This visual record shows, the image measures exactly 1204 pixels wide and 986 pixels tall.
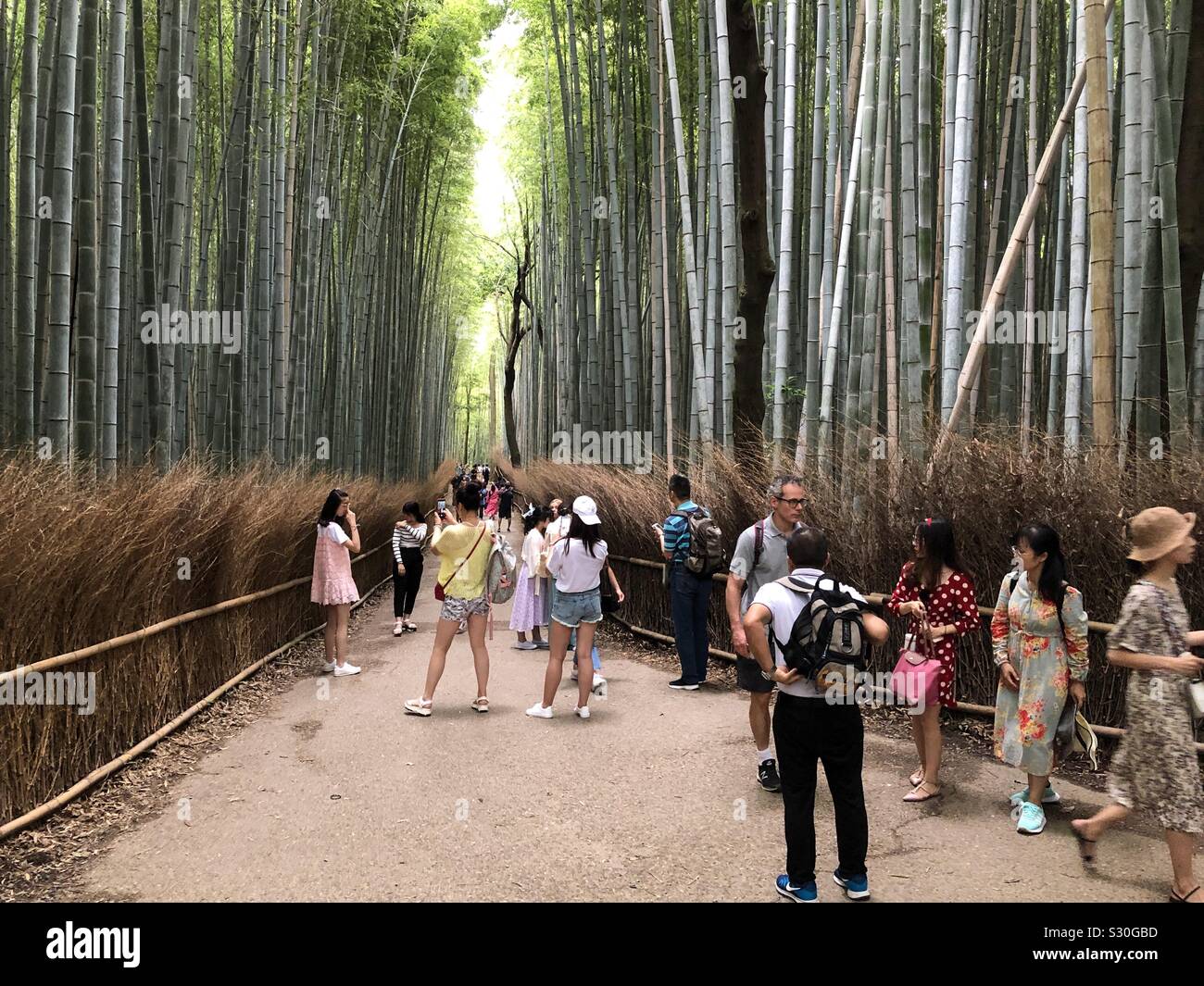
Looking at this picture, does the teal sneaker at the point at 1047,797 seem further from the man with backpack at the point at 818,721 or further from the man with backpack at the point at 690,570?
the man with backpack at the point at 690,570

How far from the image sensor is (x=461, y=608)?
5.00m

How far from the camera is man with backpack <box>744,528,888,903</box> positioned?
101 inches

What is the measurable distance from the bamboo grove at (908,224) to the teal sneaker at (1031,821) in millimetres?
1599

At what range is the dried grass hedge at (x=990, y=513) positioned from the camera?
12.3 feet

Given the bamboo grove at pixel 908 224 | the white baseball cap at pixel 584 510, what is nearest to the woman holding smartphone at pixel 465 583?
the white baseball cap at pixel 584 510

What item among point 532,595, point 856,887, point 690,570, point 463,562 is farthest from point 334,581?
point 856,887

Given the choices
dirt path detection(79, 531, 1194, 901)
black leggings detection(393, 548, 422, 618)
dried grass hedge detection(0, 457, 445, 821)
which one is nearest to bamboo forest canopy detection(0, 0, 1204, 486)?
dried grass hedge detection(0, 457, 445, 821)

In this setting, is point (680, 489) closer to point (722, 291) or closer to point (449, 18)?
point (722, 291)

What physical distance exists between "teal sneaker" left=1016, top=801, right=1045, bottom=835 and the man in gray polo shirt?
2.93 feet

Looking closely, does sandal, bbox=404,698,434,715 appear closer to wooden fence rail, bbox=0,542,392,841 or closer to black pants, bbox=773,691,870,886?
wooden fence rail, bbox=0,542,392,841

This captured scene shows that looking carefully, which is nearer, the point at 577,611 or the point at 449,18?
the point at 577,611

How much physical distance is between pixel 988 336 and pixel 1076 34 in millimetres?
2348

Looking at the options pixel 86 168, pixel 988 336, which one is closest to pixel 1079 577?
pixel 988 336

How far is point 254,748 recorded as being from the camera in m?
4.32
